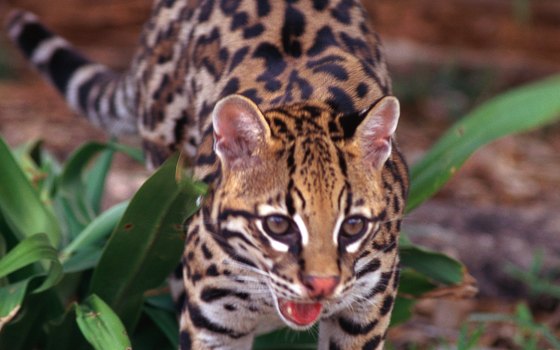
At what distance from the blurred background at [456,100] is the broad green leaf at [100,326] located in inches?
92.0

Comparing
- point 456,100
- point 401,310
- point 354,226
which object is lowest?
point 456,100

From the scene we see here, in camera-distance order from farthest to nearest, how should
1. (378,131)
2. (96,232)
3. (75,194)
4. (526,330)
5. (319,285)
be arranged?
(526,330) < (75,194) < (96,232) < (378,131) < (319,285)

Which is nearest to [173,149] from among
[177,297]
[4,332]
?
[177,297]

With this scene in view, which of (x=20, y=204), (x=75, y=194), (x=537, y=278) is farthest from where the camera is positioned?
(x=537, y=278)

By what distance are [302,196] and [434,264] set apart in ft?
4.56

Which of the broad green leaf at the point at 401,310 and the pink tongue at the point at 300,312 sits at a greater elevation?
the pink tongue at the point at 300,312

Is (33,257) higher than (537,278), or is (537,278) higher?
(33,257)

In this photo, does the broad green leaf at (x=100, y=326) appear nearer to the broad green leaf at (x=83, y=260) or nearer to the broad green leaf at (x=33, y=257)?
the broad green leaf at (x=33, y=257)

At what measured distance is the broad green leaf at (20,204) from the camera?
3.80 meters

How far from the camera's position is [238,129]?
2939mm

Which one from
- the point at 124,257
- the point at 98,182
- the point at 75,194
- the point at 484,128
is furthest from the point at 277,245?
the point at 98,182

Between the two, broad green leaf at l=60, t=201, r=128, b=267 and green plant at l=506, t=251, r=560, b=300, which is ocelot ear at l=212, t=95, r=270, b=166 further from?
green plant at l=506, t=251, r=560, b=300

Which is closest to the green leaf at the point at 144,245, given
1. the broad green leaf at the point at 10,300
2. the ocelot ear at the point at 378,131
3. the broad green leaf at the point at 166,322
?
the broad green leaf at the point at 166,322

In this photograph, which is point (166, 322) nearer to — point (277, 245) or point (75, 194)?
point (75, 194)
